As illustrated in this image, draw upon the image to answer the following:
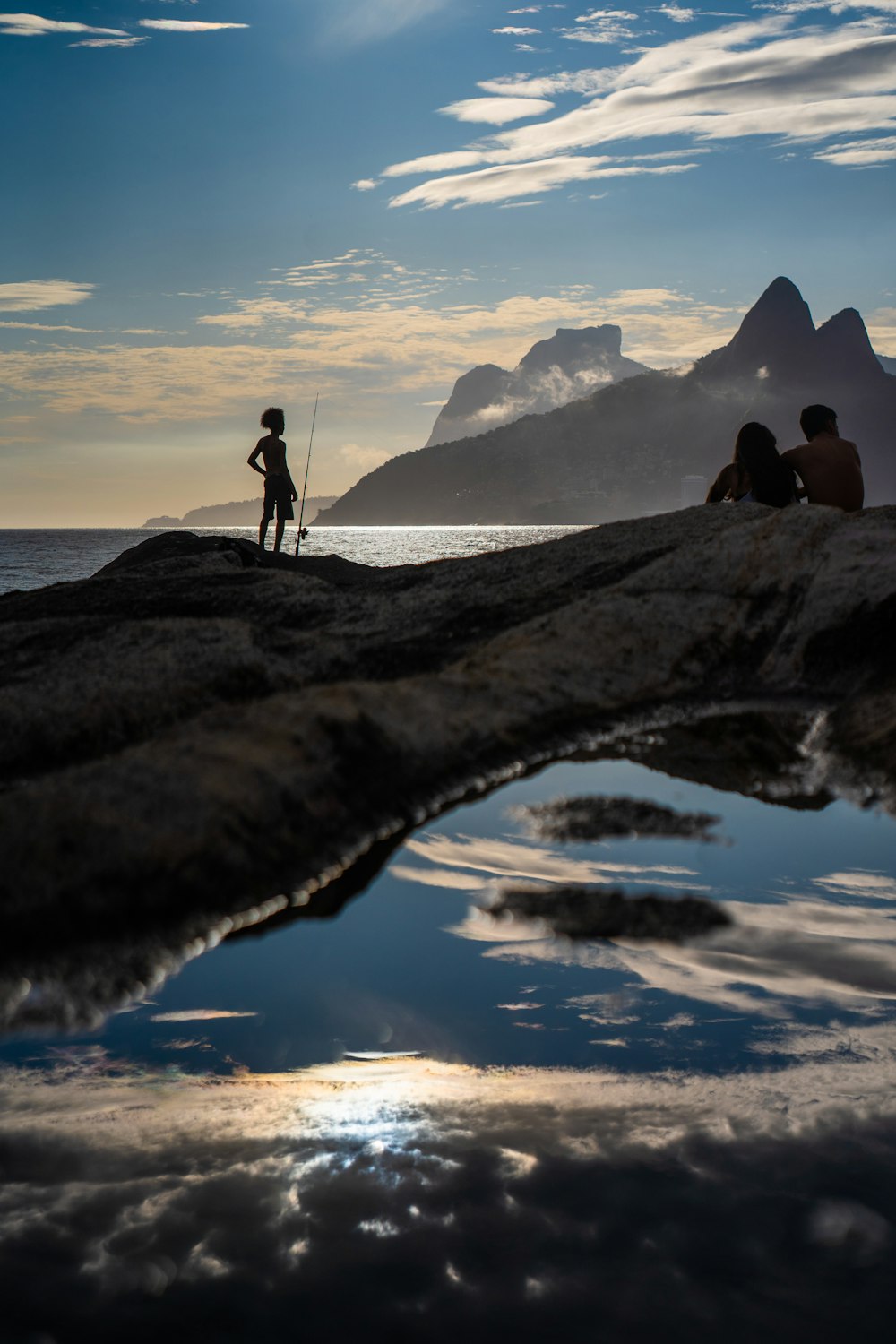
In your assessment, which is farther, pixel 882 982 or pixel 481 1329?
pixel 882 982

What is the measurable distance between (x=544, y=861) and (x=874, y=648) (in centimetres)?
222

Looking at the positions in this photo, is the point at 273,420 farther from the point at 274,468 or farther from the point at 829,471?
the point at 829,471

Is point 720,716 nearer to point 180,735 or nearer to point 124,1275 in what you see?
point 180,735

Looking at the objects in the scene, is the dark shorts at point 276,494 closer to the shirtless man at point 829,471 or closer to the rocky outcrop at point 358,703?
the rocky outcrop at point 358,703

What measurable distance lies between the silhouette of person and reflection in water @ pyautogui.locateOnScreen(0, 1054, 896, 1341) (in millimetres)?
5524

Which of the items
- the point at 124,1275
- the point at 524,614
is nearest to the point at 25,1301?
the point at 124,1275

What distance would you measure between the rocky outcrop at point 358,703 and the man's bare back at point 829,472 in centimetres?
114

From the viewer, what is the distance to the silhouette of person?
6762mm

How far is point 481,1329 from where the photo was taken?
4.12 ft

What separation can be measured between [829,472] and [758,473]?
47 centimetres

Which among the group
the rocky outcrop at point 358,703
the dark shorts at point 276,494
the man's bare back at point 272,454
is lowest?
the rocky outcrop at point 358,703

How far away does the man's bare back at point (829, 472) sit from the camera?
269 inches

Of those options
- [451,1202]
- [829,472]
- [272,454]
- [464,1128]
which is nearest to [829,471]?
[829,472]

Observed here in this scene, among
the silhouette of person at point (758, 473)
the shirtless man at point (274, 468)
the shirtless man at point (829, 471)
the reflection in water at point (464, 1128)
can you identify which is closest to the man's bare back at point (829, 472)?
the shirtless man at point (829, 471)
